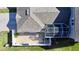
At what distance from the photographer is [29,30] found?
1.52 metres

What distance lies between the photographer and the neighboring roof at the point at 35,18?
152 centimetres

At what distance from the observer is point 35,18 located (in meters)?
1.53

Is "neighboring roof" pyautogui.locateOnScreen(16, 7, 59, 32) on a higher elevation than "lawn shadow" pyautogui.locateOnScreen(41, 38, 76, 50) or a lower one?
higher

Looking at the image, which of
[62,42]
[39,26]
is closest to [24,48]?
[39,26]

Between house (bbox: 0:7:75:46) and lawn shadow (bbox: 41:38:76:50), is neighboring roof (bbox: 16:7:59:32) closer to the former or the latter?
house (bbox: 0:7:75:46)

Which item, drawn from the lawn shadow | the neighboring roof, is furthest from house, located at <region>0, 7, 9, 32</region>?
the lawn shadow

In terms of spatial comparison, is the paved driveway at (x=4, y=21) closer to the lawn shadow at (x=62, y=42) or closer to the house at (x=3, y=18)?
the house at (x=3, y=18)

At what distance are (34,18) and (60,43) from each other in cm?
36

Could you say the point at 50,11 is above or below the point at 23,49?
above

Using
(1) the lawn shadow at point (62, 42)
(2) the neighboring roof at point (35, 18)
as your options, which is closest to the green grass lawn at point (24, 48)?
(1) the lawn shadow at point (62, 42)

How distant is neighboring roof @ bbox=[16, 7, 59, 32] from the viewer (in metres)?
1.52
